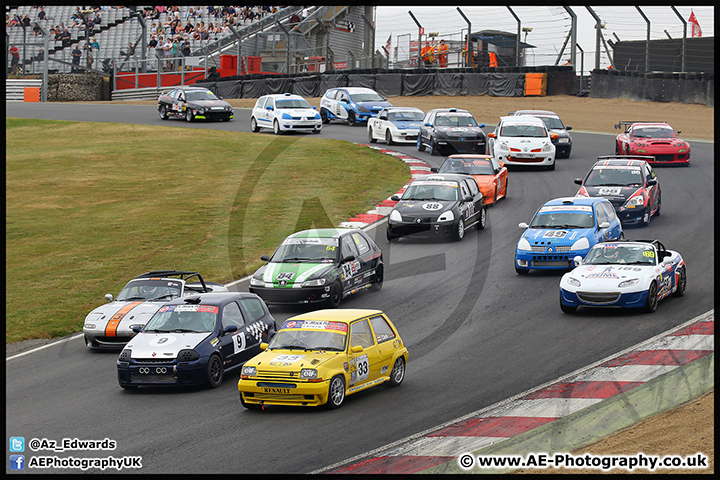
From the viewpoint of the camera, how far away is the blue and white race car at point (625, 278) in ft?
51.4

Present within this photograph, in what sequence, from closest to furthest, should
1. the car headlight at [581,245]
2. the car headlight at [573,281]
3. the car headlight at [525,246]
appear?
the car headlight at [573,281] → the car headlight at [581,245] → the car headlight at [525,246]

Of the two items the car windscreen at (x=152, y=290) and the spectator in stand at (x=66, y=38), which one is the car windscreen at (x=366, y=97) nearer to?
the car windscreen at (x=152, y=290)

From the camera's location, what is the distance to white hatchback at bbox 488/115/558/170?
3016cm

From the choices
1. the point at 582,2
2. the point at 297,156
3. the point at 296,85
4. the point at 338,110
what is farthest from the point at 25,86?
the point at 582,2

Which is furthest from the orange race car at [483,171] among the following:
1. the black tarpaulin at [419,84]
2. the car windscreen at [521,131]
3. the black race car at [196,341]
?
the black tarpaulin at [419,84]

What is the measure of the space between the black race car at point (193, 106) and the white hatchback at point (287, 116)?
422cm

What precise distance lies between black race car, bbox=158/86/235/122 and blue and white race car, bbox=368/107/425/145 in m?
9.54

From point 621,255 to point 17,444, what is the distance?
34.6 ft

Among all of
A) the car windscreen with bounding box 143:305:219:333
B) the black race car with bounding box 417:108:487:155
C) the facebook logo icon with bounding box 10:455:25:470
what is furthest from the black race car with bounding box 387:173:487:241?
the facebook logo icon with bounding box 10:455:25:470

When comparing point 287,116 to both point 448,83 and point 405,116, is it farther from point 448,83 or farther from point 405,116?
point 448,83

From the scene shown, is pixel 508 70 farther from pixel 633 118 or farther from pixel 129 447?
pixel 129 447

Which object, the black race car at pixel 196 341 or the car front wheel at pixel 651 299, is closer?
the black race car at pixel 196 341

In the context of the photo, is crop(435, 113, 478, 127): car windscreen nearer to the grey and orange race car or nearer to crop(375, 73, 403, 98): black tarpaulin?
crop(375, 73, 403, 98): black tarpaulin

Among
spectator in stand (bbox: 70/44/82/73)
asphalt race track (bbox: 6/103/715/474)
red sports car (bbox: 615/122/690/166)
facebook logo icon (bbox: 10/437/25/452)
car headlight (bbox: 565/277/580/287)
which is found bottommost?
facebook logo icon (bbox: 10/437/25/452)
